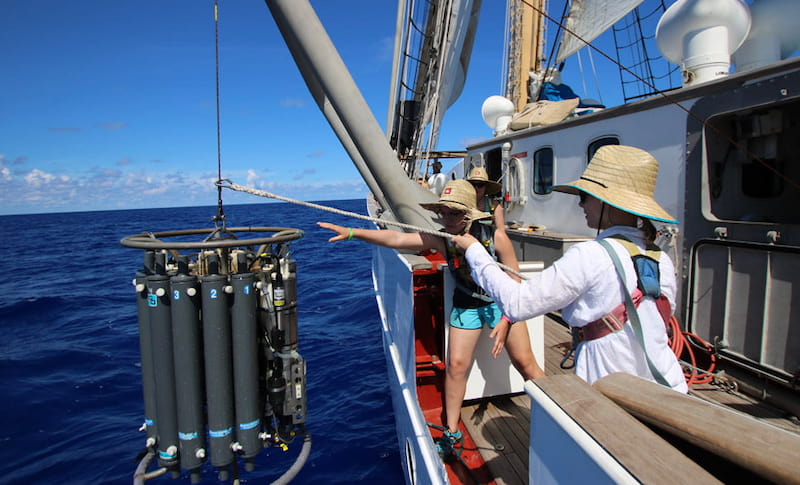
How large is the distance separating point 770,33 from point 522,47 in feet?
22.4

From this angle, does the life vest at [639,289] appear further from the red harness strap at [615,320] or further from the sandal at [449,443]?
the sandal at [449,443]

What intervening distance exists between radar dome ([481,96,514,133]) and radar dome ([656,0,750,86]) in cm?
430

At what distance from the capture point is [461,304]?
10.0 feet

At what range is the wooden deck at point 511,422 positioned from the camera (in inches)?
111

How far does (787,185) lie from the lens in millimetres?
3816

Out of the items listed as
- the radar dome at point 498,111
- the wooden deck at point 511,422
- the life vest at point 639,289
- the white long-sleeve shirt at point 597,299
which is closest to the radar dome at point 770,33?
the wooden deck at point 511,422

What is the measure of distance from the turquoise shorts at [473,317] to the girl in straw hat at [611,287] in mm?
1210

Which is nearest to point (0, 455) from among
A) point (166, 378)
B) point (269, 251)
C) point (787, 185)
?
point (166, 378)

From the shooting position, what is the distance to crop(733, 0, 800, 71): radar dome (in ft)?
13.9

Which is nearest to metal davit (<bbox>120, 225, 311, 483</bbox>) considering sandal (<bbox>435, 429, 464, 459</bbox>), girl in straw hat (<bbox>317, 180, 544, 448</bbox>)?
girl in straw hat (<bbox>317, 180, 544, 448</bbox>)

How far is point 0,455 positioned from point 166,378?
544 cm

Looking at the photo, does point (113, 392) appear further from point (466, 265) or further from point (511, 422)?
point (466, 265)

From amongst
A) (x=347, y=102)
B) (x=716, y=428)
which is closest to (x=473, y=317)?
(x=716, y=428)

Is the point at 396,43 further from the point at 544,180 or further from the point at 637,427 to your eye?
the point at 637,427
